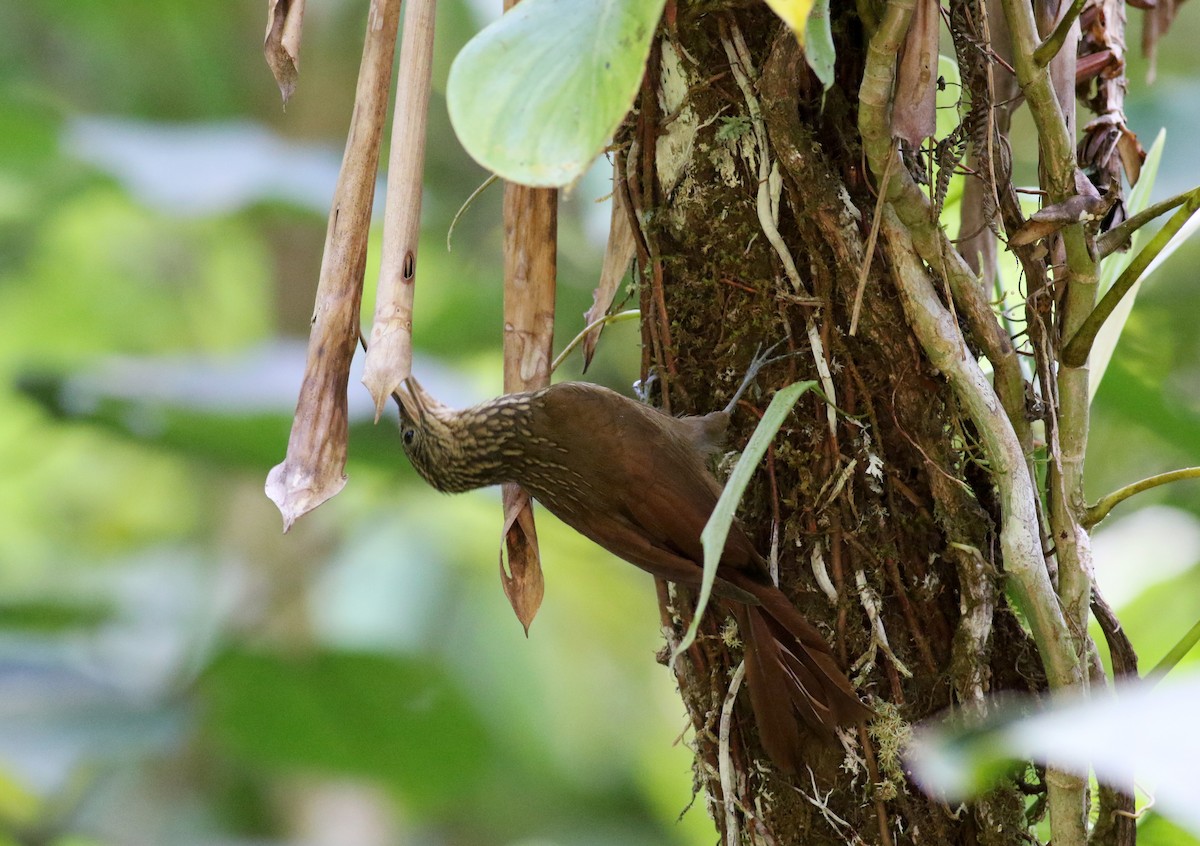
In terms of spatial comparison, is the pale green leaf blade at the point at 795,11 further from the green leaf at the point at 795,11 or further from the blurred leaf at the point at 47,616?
the blurred leaf at the point at 47,616

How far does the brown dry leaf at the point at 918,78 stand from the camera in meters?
1.08

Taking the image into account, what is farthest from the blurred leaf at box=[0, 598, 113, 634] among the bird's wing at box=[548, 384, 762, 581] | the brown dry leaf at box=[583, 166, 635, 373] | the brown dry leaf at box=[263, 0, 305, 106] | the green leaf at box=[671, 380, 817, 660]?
the green leaf at box=[671, 380, 817, 660]

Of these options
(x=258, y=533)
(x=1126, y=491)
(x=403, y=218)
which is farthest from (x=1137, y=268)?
(x=258, y=533)

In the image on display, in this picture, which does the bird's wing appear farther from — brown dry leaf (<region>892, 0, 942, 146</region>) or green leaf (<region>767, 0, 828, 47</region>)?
green leaf (<region>767, 0, 828, 47</region>)

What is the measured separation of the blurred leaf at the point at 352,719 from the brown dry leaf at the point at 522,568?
123 cm

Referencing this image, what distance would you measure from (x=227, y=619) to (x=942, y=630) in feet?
6.94

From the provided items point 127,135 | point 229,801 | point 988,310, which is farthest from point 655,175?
point 229,801

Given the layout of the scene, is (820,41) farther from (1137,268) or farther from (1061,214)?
(1137,268)

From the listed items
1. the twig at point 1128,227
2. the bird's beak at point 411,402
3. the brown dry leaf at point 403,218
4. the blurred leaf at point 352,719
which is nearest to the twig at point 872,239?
the twig at point 1128,227

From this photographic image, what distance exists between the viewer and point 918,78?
1.08 meters

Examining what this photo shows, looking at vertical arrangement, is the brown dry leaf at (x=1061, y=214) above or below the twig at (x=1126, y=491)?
above

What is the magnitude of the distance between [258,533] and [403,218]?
2.60m

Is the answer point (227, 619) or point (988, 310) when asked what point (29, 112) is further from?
point (988, 310)

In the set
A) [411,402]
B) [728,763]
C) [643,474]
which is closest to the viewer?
[728,763]
